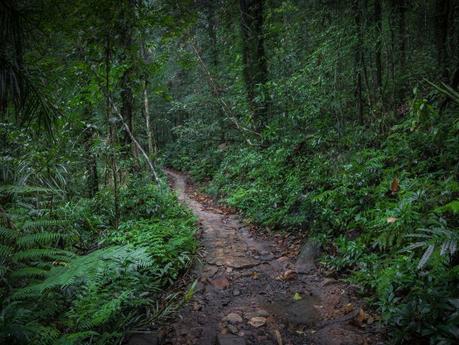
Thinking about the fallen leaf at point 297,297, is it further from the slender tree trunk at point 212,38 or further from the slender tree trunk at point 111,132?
the slender tree trunk at point 212,38

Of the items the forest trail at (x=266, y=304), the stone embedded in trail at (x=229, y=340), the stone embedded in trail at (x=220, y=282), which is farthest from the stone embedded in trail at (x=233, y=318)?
the stone embedded in trail at (x=220, y=282)

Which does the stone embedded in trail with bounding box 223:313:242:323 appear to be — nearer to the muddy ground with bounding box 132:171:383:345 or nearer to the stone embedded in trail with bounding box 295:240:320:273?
the muddy ground with bounding box 132:171:383:345

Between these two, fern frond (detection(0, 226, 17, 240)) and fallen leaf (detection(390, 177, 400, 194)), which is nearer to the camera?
fern frond (detection(0, 226, 17, 240))

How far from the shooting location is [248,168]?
9609mm

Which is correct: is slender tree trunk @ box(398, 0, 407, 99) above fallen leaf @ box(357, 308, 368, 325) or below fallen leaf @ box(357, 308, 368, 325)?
above

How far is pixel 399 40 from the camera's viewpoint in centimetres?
714

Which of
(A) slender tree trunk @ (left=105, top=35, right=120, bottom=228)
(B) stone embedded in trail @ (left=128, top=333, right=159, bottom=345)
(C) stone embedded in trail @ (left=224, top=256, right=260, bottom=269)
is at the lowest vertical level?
(C) stone embedded in trail @ (left=224, top=256, right=260, bottom=269)

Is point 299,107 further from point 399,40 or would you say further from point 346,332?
point 346,332

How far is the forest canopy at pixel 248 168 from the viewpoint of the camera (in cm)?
291

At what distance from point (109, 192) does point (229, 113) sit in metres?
6.32

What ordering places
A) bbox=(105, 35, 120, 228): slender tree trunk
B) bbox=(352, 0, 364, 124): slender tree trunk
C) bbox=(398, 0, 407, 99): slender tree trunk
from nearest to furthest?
bbox=(105, 35, 120, 228): slender tree trunk, bbox=(352, 0, 364, 124): slender tree trunk, bbox=(398, 0, 407, 99): slender tree trunk

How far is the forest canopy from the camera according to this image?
9.53ft

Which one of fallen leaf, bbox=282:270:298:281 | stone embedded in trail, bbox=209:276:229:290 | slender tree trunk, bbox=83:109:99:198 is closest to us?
stone embedded in trail, bbox=209:276:229:290

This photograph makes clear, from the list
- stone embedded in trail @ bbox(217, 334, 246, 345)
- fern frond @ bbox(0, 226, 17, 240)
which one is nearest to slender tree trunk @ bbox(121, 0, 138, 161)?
fern frond @ bbox(0, 226, 17, 240)
